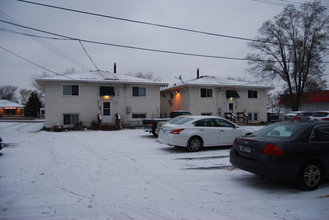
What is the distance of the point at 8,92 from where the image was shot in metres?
81.4

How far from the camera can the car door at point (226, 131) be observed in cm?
934

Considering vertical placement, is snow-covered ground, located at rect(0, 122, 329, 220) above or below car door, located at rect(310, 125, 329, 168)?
below

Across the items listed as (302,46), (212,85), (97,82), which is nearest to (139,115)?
(97,82)

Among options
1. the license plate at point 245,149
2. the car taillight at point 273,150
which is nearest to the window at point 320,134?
the car taillight at point 273,150

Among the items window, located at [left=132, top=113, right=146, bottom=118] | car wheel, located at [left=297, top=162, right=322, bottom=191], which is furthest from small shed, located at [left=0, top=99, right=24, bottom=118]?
car wheel, located at [left=297, top=162, right=322, bottom=191]

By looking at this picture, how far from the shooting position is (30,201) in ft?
13.5

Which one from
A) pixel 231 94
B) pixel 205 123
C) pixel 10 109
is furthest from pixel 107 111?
pixel 10 109

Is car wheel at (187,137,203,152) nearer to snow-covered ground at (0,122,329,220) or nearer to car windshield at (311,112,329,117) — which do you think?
snow-covered ground at (0,122,329,220)

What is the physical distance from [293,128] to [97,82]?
1794 centimetres

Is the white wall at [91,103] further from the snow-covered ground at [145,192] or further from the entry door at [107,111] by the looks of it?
the snow-covered ground at [145,192]

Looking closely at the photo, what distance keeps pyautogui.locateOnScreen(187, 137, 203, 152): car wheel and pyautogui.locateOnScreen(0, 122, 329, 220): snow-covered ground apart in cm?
136

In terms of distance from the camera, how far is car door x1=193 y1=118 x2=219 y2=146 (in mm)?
9008

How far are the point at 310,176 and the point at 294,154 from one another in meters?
0.69

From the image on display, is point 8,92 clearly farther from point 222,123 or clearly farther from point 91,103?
point 222,123
